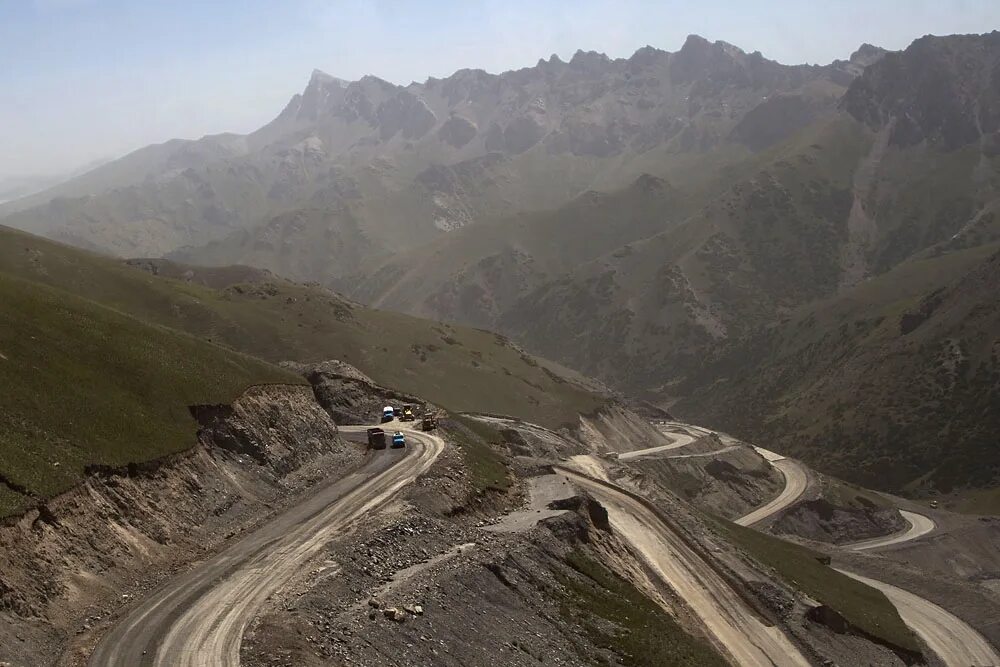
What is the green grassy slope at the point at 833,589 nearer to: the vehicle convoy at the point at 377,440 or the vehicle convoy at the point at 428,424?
the vehicle convoy at the point at 428,424

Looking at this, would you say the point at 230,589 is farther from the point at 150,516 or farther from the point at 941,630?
the point at 941,630

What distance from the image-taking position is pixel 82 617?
32094mm

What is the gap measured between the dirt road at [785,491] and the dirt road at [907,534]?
469 inches

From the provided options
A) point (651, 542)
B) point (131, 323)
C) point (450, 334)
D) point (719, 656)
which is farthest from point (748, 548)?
point (450, 334)

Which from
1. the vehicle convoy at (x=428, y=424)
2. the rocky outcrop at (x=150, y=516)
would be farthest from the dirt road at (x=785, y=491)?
the rocky outcrop at (x=150, y=516)

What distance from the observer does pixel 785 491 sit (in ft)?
442

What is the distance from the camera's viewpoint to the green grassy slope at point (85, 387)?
37438mm

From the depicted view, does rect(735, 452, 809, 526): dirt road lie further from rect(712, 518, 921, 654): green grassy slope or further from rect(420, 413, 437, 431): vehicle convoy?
rect(420, 413, 437, 431): vehicle convoy

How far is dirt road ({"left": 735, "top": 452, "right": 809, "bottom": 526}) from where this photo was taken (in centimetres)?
12119

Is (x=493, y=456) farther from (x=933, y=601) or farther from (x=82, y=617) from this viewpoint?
(x=933, y=601)

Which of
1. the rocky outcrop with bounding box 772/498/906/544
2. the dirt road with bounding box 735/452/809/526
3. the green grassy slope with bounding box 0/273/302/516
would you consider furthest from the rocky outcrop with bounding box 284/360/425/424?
the rocky outcrop with bounding box 772/498/906/544

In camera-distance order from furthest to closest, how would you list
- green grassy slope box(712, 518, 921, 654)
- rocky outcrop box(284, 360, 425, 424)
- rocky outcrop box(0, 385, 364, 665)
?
rocky outcrop box(284, 360, 425, 424) → green grassy slope box(712, 518, 921, 654) → rocky outcrop box(0, 385, 364, 665)

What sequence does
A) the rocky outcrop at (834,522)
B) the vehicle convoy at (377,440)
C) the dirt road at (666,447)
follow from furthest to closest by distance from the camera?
the dirt road at (666,447)
the rocky outcrop at (834,522)
the vehicle convoy at (377,440)

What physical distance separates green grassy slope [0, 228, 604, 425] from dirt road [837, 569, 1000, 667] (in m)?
64.0
